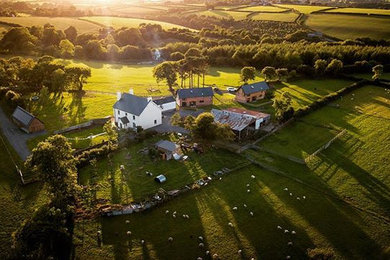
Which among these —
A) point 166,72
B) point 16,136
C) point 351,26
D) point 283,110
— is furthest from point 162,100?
point 351,26

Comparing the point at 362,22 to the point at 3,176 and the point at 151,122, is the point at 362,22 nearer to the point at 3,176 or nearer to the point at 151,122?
the point at 151,122

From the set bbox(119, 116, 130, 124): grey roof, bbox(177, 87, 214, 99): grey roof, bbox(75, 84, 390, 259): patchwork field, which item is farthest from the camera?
bbox(177, 87, 214, 99): grey roof

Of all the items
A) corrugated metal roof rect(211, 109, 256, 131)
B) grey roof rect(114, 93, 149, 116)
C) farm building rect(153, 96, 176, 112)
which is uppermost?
grey roof rect(114, 93, 149, 116)

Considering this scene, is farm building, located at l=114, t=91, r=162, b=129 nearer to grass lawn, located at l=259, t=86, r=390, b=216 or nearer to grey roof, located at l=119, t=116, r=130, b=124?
grey roof, located at l=119, t=116, r=130, b=124

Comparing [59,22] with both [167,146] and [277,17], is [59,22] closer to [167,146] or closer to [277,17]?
[277,17]

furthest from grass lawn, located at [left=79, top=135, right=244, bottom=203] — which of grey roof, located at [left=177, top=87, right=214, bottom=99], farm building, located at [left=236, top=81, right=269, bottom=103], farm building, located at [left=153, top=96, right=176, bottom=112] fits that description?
farm building, located at [left=236, top=81, right=269, bottom=103]

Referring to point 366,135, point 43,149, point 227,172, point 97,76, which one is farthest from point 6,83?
point 366,135
